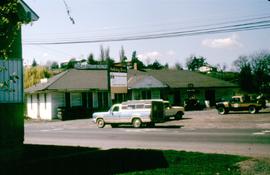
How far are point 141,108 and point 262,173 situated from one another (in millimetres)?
17805

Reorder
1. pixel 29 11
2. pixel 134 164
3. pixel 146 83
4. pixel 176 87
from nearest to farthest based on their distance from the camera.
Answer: pixel 134 164 → pixel 29 11 → pixel 146 83 → pixel 176 87

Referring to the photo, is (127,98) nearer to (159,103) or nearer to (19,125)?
(159,103)

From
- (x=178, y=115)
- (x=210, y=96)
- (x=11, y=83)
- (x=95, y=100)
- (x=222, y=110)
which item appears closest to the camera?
(x=11, y=83)

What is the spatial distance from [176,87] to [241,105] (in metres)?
16.0

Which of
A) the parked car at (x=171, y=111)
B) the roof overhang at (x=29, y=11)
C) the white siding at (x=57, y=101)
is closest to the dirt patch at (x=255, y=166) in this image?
the roof overhang at (x=29, y=11)

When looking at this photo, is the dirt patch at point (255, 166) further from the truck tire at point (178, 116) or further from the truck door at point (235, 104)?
the truck door at point (235, 104)

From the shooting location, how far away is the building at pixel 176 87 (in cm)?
5106

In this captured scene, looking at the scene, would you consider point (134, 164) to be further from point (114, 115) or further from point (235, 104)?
point (235, 104)

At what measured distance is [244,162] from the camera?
11828 mm

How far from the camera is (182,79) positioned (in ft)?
185

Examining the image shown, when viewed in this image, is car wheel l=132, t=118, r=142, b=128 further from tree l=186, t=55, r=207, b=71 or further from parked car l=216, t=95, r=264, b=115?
tree l=186, t=55, r=207, b=71

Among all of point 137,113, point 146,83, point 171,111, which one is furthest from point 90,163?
point 146,83

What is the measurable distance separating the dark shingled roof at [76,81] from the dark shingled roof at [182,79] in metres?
7.22

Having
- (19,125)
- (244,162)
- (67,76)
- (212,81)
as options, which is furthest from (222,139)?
(212,81)
